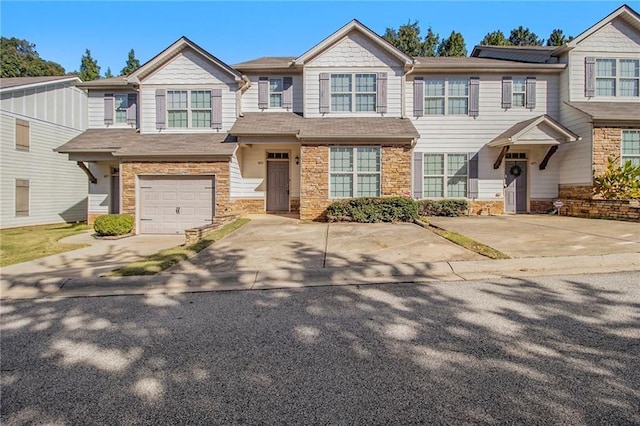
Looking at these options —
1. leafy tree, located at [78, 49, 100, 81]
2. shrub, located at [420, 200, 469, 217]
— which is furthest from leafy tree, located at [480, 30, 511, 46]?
leafy tree, located at [78, 49, 100, 81]

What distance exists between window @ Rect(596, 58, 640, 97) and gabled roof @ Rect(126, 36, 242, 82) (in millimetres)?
15075

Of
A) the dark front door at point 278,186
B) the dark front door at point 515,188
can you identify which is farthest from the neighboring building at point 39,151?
the dark front door at point 515,188

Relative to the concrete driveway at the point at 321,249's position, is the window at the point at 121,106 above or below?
above

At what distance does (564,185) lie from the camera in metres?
14.4

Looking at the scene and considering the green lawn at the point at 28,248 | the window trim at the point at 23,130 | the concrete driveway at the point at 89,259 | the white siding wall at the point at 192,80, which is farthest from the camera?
the window trim at the point at 23,130

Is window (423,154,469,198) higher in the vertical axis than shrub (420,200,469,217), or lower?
higher

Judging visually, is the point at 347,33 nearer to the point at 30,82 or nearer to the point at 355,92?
the point at 355,92

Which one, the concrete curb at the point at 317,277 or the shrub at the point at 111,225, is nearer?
the concrete curb at the point at 317,277

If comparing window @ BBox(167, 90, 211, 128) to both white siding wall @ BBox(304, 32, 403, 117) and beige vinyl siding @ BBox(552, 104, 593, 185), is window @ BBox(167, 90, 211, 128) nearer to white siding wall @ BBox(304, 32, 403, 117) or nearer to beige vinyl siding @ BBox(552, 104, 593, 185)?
white siding wall @ BBox(304, 32, 403, 117)

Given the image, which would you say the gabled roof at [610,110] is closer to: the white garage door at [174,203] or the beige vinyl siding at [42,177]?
the white garage door at [174,203]

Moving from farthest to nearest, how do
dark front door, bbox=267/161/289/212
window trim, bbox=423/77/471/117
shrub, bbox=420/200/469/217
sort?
dark front door, bbox=267/161/289/212 < window trim, bbox=423/77/471/117 < shrub, bbox=420/200/469/217

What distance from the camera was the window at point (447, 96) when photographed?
14.7 meters

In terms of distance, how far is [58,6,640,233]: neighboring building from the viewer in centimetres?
1316

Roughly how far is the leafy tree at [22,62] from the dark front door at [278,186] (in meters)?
43.7
